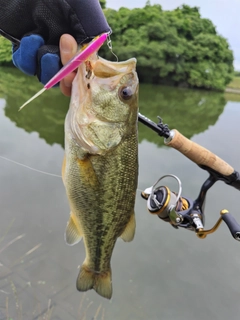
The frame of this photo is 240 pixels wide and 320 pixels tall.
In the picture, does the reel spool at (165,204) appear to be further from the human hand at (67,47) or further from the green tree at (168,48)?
the green tree at (168,48)

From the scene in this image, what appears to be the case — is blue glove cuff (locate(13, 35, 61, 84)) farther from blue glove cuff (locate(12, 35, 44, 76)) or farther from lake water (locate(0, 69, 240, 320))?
lake water (locate(0, 69, 240, 320))

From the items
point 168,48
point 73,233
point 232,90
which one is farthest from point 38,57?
point 232,90

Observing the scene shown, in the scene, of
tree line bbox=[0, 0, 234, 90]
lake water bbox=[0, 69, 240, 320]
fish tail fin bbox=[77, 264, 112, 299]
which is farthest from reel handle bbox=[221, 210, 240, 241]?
tree line bbox=[0, 0, 234, 90]

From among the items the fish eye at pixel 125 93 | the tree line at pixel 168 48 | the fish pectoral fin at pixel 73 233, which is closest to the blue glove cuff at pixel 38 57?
the fish eye at pixel 125 93

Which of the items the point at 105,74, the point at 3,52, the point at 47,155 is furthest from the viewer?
the point at 3,52

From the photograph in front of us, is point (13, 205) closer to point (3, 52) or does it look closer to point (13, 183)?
point (13, 183)

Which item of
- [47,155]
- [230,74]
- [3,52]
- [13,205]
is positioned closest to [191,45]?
[230,74]
